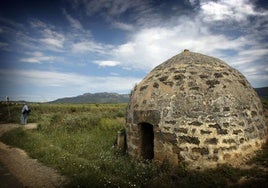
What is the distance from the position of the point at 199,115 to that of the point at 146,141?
9.17 ft

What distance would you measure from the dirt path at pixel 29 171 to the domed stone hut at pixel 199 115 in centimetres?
299

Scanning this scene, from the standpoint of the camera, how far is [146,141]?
8336 mm

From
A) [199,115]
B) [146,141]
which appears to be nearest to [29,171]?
[146,141]

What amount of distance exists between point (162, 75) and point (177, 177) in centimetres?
358

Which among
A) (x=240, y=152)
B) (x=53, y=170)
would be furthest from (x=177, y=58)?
(x=53, y=170)

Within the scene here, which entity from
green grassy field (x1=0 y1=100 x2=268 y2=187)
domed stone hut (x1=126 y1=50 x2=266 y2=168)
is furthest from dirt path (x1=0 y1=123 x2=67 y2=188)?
domed stone hut (x1=126 y1=50 x2=266 y2=168)

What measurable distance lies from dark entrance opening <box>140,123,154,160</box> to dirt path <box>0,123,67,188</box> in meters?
3.00

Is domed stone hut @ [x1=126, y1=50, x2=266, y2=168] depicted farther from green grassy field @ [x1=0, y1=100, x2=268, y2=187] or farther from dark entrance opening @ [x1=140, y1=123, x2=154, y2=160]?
green grassy field @ [x1=0, y1=100, x2=268, y2=187]

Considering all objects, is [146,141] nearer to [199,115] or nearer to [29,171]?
[199,115]

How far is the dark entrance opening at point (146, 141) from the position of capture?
783cm

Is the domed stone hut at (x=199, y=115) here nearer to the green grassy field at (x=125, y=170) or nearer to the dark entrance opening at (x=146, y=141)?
the dark entrance opening at (x=146, y=141)

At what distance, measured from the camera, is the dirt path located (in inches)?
252

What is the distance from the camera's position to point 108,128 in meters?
14.8

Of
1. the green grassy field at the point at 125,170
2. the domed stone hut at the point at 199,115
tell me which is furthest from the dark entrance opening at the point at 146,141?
the green grassy field at the point at 125,170
